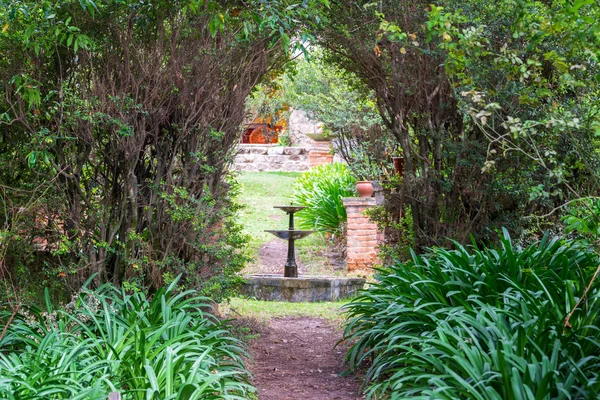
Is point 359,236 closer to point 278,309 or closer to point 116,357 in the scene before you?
point 278,309

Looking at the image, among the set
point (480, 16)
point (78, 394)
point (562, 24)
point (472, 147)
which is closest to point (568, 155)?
point (472, 147)

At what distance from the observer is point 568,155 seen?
7227mm

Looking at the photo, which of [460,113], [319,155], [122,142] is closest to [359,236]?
[460,113]

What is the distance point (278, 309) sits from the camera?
9.22 m

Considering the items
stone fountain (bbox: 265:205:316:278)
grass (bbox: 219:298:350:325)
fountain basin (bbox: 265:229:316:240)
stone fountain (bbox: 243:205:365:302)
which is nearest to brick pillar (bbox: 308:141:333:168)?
stone fountain (bbox: 265:205:316:278)

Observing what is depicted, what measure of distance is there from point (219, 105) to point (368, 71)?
1.94 metres

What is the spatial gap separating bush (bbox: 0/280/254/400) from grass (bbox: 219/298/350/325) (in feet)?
9.62

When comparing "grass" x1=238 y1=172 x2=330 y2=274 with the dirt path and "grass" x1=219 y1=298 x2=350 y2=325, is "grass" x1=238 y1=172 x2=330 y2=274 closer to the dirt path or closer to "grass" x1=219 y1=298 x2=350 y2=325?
"grass" x1=219 y1=298 x2=350 y2=325

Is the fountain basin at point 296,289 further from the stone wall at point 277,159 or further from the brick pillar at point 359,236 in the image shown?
the stone wall at point 277,159

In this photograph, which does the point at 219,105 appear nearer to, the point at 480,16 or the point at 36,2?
the point at 36,2

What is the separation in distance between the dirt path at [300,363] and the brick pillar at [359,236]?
3388mm

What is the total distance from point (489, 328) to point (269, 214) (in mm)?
13486

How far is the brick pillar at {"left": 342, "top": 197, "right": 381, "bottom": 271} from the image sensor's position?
11805 millimetres

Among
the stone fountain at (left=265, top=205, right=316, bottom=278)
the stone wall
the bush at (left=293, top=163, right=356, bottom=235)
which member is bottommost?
the stone fountain at (left=265, top=205, right=316, bottom=278)
